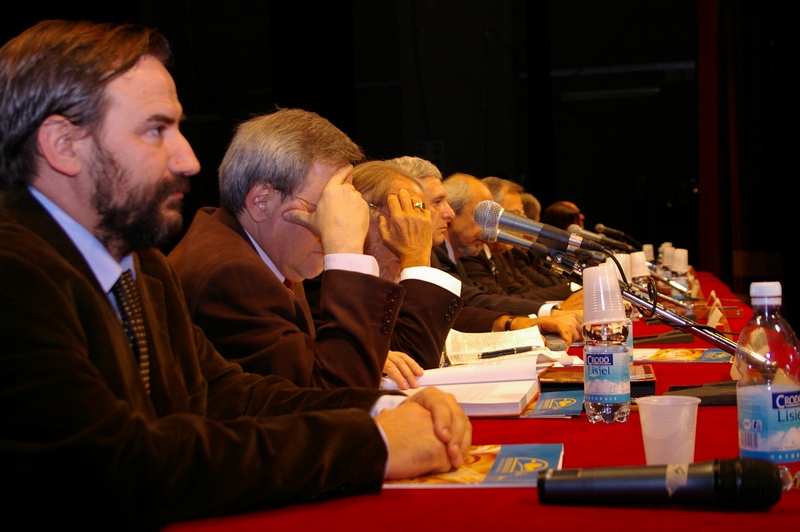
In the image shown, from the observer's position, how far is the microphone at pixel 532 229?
5.88 feet

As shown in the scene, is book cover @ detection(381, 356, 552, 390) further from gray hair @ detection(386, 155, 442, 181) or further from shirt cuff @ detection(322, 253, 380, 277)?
gray hair @ detection(386, 155, 442, 181)

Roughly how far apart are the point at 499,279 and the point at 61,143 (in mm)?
3498

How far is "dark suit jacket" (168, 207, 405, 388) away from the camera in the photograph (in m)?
1.51

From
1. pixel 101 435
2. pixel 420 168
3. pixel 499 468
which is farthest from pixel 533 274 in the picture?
pixel 101 435

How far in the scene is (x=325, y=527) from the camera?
0.88m

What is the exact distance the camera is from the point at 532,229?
1.87 metres

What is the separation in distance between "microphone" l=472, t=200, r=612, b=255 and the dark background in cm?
114

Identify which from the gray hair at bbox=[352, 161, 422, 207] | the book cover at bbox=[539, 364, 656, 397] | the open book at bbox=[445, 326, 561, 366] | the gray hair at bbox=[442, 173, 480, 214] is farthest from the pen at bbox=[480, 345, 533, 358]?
the gray hair at bbox=[442, 173, 480, 214]

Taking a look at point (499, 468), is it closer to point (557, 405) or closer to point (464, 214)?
point (557, 405)

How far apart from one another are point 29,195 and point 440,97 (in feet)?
17.1

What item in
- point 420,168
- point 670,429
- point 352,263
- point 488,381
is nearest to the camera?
point 670,429

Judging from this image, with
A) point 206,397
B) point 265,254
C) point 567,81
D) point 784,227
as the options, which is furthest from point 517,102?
point 206,397

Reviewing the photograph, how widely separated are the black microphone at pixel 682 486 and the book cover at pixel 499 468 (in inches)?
4.0

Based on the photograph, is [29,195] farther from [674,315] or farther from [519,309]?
[519,309]
